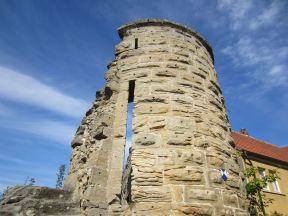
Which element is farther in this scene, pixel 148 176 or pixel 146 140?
pixel 146 140

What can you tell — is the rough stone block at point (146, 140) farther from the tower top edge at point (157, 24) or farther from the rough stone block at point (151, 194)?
the tower top edge at point (157, 24)

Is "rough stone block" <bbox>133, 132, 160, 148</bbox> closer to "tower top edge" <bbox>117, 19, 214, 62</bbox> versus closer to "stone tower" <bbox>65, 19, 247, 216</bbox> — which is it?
"stone tower" <bbox>65, 19, 247, 216</bbox>

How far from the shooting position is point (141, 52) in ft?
13.4

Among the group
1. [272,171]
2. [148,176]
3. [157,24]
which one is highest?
[157,24]

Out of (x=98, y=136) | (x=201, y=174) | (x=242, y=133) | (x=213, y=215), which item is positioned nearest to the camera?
(x=213, y=215)

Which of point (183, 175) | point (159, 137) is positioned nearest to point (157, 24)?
point (159, 137)

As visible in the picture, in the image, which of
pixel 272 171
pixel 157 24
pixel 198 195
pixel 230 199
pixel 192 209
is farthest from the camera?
pixel 272 171

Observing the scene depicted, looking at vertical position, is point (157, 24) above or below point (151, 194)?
above

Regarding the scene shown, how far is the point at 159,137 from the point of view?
3.15 meters

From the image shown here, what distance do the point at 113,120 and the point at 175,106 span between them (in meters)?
0.95

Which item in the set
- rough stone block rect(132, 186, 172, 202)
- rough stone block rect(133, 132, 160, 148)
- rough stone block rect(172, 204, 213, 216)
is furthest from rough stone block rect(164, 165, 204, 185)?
rough stone block rect(133, 132, 160, 148)

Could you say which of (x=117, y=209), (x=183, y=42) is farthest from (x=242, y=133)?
(x=117, y=209)

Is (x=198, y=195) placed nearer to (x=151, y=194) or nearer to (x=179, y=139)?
(x=151, y=194)

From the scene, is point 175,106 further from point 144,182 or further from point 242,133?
point 242,133
